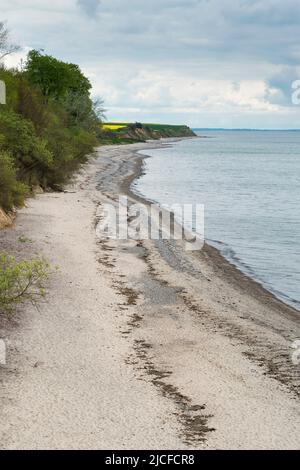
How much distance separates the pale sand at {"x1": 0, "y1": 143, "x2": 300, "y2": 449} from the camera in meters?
9.59

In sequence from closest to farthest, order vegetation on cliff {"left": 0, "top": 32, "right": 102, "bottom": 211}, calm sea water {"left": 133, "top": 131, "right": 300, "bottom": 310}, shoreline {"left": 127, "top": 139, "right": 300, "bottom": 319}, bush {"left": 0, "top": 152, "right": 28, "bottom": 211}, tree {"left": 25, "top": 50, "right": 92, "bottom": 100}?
shoreline {"left": 127, "top": 139, "right": 300, "bottom": 319} → calm sea water {"left": 133, "top": 131, "right": 300, "bottom": 310} → bush {"left": 0, "top": 152, "right": 28, "bottom": 211} → vegetation on cliff {"left": 0, "top": 32, "right": 102, "bottom": 211} → tree {"left": 25, "top": 50, "right": 92, "bottom": 100}

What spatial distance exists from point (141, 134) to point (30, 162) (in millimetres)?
150596

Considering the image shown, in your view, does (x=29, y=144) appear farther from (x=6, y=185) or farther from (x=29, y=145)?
(x=6, y=185)

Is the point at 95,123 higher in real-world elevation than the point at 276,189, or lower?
higher

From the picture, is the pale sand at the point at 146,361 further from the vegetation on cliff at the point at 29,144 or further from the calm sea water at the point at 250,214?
the vegetation on cliff at the point at 29,144

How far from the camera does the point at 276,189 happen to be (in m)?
57.2

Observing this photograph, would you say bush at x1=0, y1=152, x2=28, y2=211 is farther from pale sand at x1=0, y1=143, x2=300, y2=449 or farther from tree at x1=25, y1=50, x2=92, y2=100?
tree at x1=25, y1=50, x2=92, y2=100

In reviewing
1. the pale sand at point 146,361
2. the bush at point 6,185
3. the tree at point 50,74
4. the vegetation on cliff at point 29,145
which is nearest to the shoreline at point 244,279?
the pale sand at point 146,361

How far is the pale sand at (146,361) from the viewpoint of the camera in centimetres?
959

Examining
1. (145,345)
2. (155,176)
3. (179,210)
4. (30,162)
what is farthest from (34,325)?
(155,176)

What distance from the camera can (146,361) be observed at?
12.5m

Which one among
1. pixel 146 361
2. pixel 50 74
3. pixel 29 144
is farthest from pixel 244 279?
pixel 50 74

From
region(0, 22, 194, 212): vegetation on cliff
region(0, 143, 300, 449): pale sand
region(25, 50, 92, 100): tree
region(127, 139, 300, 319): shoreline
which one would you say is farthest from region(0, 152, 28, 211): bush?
region(25, 50, 92, 100): tree

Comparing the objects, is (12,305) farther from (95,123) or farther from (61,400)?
(95,123)
